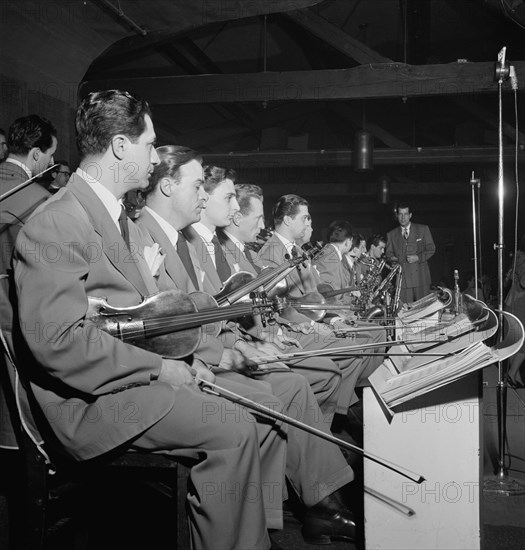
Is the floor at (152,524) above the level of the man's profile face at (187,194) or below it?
below

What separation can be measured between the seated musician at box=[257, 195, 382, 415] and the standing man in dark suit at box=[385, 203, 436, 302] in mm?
4266

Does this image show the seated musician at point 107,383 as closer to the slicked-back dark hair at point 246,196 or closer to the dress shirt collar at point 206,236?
the dress shirt collar at point 206,236

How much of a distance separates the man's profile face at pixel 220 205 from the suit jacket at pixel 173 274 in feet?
2.23

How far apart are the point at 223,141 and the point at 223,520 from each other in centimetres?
1061

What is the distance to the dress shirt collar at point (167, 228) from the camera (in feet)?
8.84

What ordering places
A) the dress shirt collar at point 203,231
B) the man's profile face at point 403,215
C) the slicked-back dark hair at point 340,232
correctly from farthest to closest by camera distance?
the man's profile face at point 403,215 < the slicked-back dark hair at point 340,232 < the dress shirt collar at point 203,231

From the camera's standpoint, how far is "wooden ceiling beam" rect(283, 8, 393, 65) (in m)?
7.55

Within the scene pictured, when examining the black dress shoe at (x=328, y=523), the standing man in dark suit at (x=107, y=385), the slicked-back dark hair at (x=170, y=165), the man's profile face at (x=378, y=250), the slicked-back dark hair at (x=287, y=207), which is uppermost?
the man's profile face at (x=378, y=250)

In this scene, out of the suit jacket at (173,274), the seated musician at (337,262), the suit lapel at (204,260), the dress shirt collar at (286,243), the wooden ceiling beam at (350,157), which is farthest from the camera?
the wooden ceiling beam at (350,157)

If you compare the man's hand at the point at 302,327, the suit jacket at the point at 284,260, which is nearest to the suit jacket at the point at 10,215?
the man's hand at the point at 302,327

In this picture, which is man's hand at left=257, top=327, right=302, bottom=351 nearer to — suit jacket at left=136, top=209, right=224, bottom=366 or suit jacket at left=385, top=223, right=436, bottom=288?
suit jacket at left=136, top=209, right=224, bottom=366

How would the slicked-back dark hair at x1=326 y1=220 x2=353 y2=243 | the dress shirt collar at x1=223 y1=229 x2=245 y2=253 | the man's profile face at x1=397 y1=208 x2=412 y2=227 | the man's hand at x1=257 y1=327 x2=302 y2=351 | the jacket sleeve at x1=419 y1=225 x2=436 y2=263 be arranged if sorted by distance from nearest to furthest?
the man's hand at x1=257 y1=327 x2=302 y2=351
the dress shirt collar at x1=223 y1=229 x2=245 y2=253
the slicked-back dark hair at x1=326 y1=220 x2=353 y2=243
the man's profile face at x1=397 y1=208 x2=412 y2=227
the jacket sleeve at x1=419 y1=225 x2=436 y2=263

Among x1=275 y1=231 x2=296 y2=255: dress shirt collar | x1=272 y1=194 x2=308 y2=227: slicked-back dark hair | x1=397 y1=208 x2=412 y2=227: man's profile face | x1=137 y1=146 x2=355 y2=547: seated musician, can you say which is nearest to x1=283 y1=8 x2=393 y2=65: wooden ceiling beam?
x1=397 y1=208 x2=412 y2=227: man's profile face

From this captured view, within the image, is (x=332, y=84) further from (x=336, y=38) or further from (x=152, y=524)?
(x=152, y=524)
